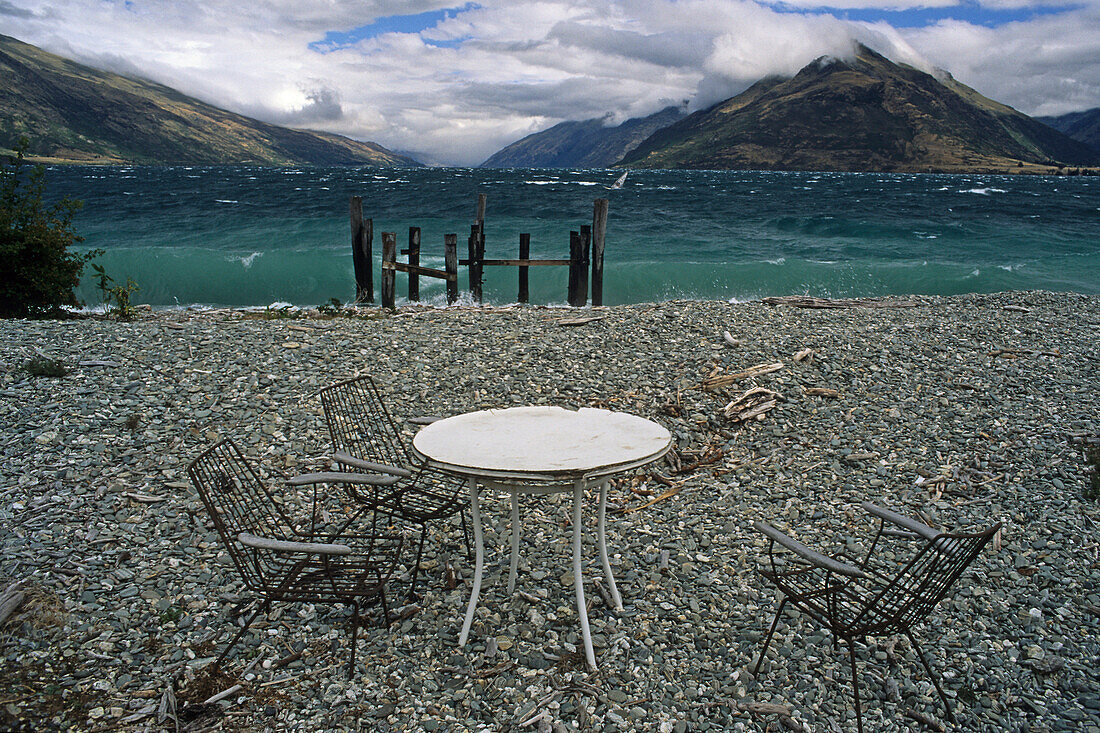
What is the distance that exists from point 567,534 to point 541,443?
4.54ft

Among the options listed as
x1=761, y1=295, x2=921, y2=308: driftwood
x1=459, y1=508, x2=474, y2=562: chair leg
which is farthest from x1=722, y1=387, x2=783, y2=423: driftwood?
x1=761, y1=295, x2=921, y2=308: driftwood

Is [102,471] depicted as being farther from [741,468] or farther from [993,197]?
[993,197]

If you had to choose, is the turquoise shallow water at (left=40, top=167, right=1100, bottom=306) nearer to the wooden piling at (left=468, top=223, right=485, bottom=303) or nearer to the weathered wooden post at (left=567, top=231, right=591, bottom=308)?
the wooden piling at (left=468, top=223, right=485, bottom=303)

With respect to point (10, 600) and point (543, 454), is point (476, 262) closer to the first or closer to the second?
point (543, 454)

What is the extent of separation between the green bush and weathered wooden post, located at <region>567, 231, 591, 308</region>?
996cm

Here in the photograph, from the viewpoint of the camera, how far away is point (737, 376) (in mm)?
8094

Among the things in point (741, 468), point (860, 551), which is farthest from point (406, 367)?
point (860, 551)

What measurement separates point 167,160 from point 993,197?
534ft

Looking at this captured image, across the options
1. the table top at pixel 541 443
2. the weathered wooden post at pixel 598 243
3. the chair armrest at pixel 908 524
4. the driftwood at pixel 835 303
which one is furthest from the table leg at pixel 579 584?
the weathered wooden post at pixel 598 243

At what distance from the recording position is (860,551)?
16.1ft

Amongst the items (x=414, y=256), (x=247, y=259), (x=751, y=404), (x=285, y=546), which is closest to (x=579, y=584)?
(x=285, y=546)

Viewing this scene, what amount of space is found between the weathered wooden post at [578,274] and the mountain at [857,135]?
5446 inches

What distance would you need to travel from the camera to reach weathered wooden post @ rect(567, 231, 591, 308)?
52.9ft

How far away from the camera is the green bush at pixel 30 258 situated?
436 inches
